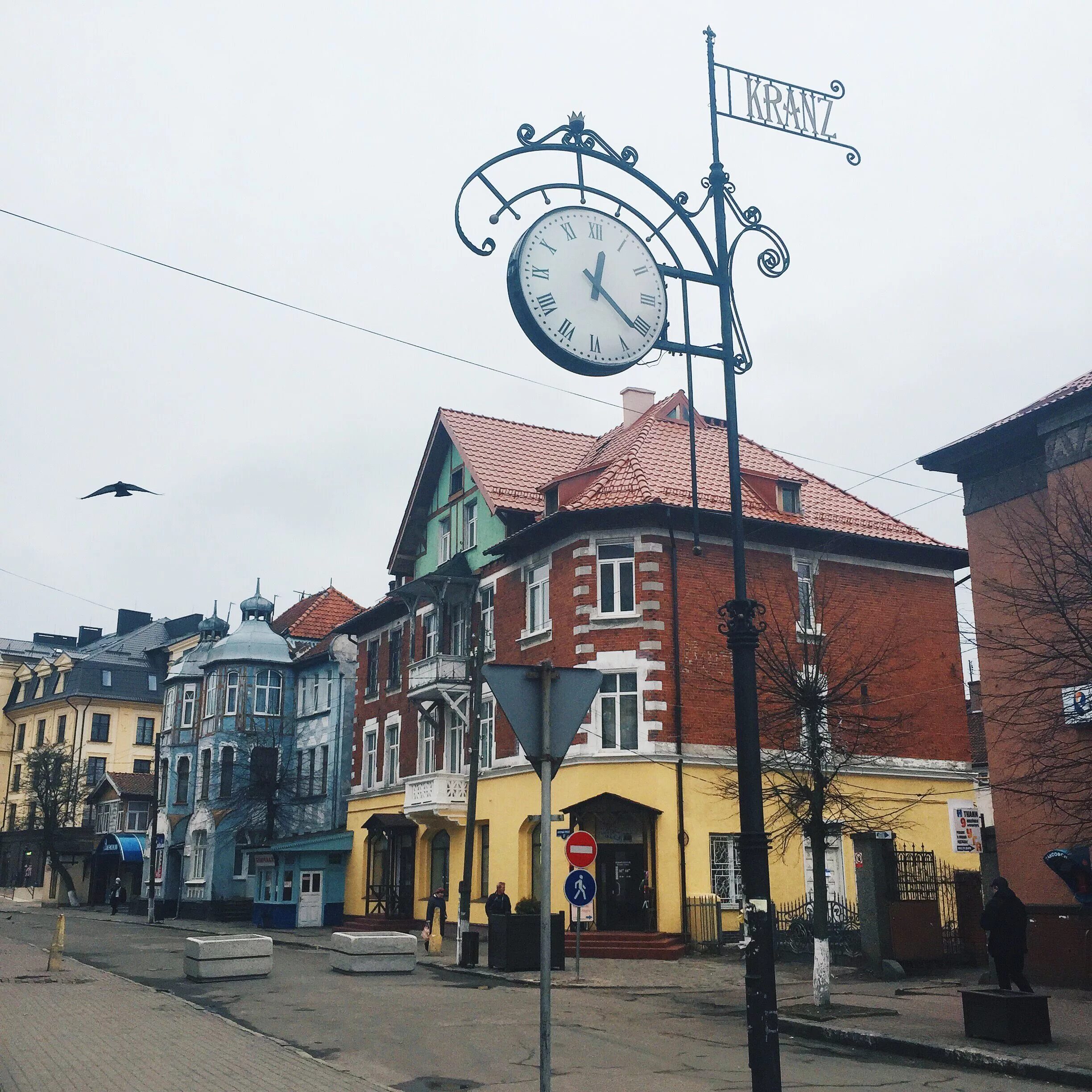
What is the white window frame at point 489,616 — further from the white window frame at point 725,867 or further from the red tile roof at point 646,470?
the white window frame at point 725,867

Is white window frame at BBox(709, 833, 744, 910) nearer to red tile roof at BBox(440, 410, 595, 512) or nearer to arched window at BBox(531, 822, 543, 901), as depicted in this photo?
arched window at BBox(531, 822, 543, 901)

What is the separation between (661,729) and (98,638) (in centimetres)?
7239

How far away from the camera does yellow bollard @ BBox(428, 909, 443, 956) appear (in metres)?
27.9

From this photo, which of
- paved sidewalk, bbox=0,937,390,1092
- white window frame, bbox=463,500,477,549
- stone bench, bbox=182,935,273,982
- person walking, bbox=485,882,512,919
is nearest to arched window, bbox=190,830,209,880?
white window frame, bbox=463,500,477,549

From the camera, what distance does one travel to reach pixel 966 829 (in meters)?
21.9

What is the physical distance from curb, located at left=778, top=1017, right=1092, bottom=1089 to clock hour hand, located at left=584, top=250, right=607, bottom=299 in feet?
27.9

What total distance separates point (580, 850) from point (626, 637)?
8.31 meters

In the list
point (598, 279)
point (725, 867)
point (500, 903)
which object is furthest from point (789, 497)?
point (598, 279)

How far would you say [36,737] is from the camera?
77.6 m

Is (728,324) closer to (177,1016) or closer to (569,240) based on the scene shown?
(569,240)

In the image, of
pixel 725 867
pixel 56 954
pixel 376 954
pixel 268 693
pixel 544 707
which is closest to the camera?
pixel 544 707

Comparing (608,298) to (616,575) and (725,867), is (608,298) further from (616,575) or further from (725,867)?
(725,867)

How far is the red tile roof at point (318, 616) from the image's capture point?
181ft

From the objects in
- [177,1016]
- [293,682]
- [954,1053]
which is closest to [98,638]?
[293,682]
